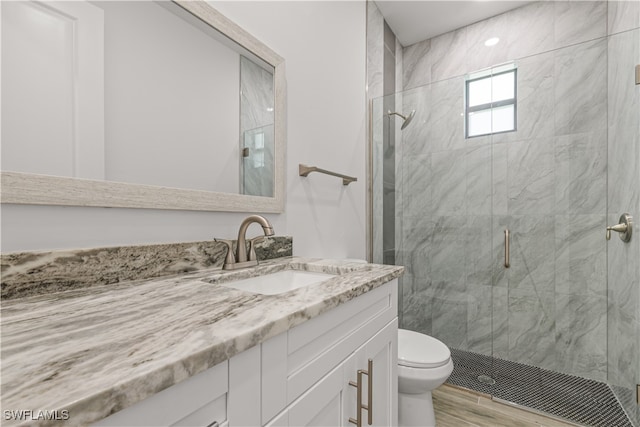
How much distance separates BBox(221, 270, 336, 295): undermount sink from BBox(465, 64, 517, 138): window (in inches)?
66.3

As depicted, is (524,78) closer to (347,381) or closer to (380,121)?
(380,121)

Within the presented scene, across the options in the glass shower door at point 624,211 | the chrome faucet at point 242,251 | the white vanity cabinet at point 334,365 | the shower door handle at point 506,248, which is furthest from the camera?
the shower door handle at point 506,248

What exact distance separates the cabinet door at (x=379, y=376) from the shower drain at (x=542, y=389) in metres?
1.06

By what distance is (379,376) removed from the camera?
0.96m

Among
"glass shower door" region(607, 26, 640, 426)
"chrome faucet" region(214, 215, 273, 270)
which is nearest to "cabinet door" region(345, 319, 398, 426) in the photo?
"chrome faucet" region(214, 215, 273, 270)

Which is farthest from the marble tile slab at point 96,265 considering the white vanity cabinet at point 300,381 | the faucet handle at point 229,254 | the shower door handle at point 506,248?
the shower door handle at point 506,248

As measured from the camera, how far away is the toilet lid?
1.29 meters

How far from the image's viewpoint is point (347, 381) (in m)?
0.75

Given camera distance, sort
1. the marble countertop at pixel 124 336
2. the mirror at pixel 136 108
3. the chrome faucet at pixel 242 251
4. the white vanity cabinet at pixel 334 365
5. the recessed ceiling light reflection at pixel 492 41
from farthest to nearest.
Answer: the recessed ceiling light reflection at pixel 492 41, the chrome faucet at pixel 242 251, the mirror at pixel 136 108, the white vanity cabinet at pixel 334 365, the marble countertop at pixel 124 336

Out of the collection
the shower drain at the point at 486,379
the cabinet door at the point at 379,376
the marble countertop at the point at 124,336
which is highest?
the marble countertop at the point at 124,336

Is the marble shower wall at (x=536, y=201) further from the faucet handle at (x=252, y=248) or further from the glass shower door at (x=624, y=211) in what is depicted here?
the faucet handle at (x=252, y=248)

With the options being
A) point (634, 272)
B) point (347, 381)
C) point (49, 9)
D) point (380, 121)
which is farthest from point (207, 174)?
point (634, 272)

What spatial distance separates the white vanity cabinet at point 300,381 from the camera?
382 millimetres

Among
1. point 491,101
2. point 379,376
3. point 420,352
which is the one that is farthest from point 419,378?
point 491,101
